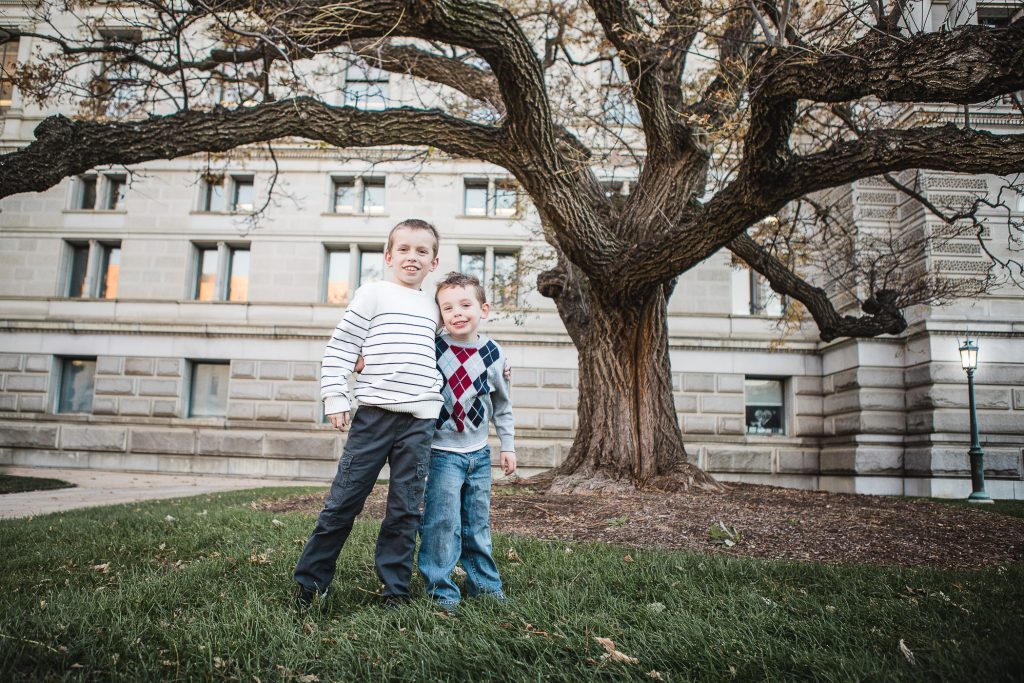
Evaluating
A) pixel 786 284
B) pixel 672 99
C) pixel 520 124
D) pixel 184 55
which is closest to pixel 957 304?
pixel 786 284

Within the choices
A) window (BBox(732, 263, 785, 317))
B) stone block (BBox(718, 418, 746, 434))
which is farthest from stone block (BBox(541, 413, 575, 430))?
window (BBox(732, 263, 785, 317))

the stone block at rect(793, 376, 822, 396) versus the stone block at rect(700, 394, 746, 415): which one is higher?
the stone block at rect(793, 376, 822, 396)

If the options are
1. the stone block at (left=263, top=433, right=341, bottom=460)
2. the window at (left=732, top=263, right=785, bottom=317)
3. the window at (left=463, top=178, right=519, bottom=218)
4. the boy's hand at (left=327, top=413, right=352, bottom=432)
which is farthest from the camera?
the window at (left=463, top=178, right=519, bottom=218)

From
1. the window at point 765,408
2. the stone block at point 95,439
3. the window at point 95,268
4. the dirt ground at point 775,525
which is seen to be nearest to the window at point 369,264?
the window at point 95,268

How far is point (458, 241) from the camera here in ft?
58.2

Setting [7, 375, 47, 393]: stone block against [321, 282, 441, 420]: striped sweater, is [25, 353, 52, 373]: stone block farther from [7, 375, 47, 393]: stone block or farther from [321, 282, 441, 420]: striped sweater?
[321, 282, 441, 420]: striped sweater

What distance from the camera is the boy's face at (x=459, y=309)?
3.38 metres

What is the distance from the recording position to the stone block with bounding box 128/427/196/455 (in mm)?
16281

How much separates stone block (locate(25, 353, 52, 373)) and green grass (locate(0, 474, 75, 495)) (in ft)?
17.3

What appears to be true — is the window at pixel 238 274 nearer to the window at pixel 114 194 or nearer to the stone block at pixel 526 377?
the window at pixel 114 194

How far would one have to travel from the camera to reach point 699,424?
1636 centimetres

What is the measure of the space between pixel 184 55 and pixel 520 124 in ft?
40.9

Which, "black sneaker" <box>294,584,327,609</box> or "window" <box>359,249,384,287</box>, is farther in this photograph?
"window" <box>359,249,384,287</box>

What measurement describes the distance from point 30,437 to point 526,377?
12851 mm
